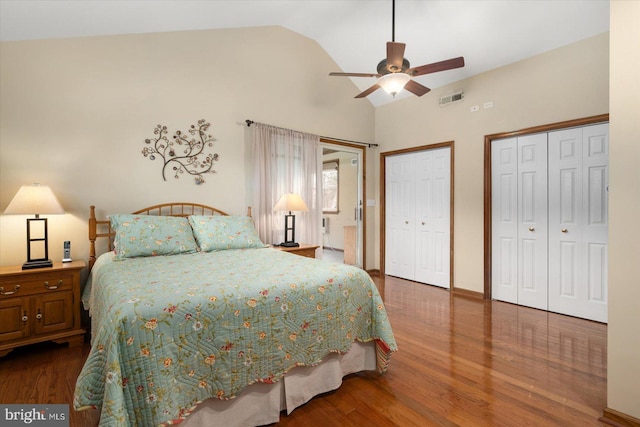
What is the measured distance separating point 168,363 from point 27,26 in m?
3.01

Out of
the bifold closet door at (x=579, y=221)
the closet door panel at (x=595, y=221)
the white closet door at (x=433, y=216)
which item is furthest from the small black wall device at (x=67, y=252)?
the closet door panel at (x=595, y=221)

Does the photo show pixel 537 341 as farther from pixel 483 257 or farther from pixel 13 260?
pixel 13 260

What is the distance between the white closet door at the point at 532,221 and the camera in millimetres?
3523

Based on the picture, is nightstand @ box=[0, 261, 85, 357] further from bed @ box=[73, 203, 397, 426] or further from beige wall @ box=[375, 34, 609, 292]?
beige wall @ box=[375, 34, 609, 292]

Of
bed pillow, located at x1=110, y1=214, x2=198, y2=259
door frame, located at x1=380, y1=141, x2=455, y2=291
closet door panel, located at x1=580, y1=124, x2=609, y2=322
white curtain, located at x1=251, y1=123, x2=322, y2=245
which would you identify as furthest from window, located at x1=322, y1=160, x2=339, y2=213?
closet door panel, located at x1=580, y1=124, x2=609, y2=322

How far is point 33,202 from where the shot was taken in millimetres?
2473

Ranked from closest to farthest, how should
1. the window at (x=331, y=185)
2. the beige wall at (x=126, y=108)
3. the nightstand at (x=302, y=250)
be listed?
the beige wall at (x=126, y=108), the nightstand at (x=302, y=250), the window at (x=331, y=185)

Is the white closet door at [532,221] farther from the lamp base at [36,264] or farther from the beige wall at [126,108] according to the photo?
the lamp base at [36,264]

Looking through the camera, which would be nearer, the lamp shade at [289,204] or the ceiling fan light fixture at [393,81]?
the ceiling fan light fixture at [393,81]

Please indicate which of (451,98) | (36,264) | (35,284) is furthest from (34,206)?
(451,98)

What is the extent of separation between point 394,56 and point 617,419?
263 centimetres

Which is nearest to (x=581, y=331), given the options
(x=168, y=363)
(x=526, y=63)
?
(x=526, y=63)

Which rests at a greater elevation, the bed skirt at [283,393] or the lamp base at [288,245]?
the lamp base at [288,245]

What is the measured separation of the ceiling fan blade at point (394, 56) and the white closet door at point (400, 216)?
2348 mm
